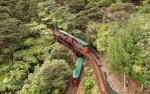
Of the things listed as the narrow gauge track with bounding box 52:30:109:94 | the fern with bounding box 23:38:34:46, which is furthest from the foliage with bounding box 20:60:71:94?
the fern with bounding box 23:38:34:46

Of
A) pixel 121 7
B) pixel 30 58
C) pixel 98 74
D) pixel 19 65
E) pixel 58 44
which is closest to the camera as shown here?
pixel 98 74

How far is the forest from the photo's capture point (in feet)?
49.1

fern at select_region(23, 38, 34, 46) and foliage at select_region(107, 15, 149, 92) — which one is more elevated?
foliage at select_region(107, 15, 149, 92)

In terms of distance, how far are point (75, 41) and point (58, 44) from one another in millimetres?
3553

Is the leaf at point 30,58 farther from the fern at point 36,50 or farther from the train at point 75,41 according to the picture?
the train at point 75,41

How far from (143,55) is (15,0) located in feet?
86.9

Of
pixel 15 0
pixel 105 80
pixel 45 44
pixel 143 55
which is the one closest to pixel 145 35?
pixel 143 55

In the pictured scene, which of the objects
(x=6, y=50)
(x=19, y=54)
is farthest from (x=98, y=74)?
(x=6, y=50)

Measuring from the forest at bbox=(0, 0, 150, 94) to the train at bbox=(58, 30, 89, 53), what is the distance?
887 millimetres

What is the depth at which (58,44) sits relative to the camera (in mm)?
24469

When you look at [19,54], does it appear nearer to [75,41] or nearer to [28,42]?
[28,42]

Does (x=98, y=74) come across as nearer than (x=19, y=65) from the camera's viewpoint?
Yes

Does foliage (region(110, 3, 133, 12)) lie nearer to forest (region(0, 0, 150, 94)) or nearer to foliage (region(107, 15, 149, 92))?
forest (region(0, 0, 150, 94))

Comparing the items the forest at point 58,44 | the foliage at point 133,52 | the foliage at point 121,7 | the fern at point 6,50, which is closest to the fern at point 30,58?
the forest at point 58,44
